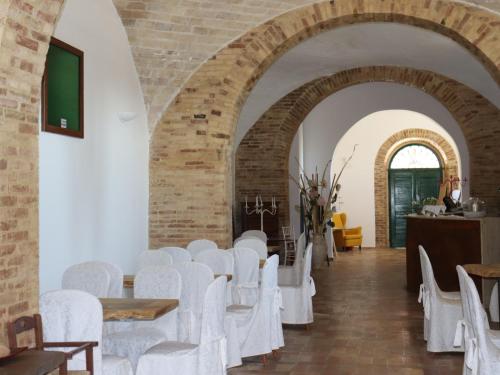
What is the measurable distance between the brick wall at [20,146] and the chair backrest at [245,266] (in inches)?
121

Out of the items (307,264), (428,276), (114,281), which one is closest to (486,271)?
(428,276)

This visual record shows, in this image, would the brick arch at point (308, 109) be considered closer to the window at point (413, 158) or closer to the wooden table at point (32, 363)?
the window at point (413, 158)

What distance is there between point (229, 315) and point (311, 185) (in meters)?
8.08

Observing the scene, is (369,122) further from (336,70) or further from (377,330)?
(377,330)

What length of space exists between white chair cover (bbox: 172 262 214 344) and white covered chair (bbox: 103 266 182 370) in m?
0.08

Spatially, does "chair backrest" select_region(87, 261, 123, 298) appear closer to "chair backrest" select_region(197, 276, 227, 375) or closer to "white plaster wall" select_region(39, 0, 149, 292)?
"white plaster wall" select_region(39, 0, 149, 292)

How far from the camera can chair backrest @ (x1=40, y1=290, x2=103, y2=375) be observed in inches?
151

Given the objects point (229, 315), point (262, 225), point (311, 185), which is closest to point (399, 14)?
point (229, 315)

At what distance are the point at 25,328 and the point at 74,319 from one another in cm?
25

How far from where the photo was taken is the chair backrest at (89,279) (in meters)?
5.29

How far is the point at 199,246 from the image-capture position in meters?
7.73

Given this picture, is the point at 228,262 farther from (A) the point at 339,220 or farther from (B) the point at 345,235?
(A) the point at 339,220

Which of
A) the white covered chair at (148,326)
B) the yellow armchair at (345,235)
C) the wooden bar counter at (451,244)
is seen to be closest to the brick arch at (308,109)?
the wooden bar counter at (451,244)

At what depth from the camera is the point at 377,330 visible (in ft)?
24.5
